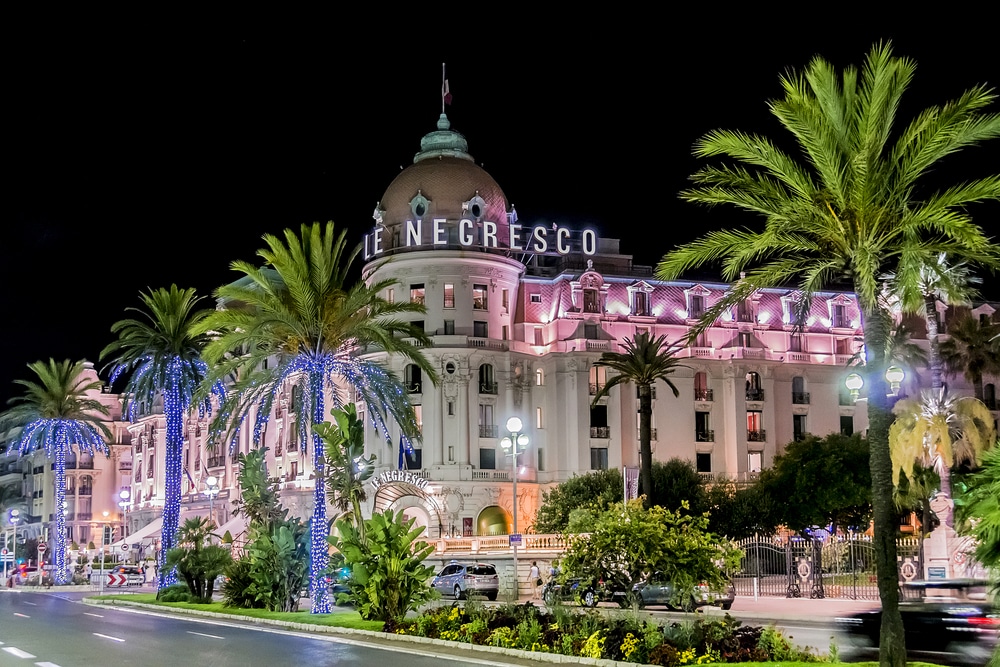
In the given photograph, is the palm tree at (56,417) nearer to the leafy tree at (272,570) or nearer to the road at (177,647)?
the leafy tree at (272,570)

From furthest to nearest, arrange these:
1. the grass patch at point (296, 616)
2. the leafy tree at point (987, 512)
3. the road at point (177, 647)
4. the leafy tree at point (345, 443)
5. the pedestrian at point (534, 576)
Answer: the pedestrian at point (534, 576) < the leafy tree at point (345, 443) < the grass patch at point (296, 616) < the road at point (177, 647) < the leafy tree at point (987, 512)

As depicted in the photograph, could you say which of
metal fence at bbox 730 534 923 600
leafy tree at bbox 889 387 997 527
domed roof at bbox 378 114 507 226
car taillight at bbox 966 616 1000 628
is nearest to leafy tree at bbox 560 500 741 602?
car taillight at bbox 966 616 1000 628

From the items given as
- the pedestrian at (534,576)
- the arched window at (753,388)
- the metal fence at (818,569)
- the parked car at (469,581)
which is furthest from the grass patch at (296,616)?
the arched window at (753,388)

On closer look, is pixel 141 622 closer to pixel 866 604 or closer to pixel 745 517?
pixel 866 604

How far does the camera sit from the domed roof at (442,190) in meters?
74.2

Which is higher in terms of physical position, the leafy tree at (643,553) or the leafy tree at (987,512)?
the leafy tree at (987,512)

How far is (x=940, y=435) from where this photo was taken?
40438mm

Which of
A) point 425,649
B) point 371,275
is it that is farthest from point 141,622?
point 371,275

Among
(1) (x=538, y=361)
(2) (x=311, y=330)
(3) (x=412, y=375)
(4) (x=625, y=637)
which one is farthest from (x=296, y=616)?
(1) (x=538, y=361)

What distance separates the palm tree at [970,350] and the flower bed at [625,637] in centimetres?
3767

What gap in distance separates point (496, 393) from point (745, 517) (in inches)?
667

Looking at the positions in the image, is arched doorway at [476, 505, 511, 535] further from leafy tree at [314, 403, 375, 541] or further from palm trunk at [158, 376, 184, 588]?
leafy tree at [314, 403, 375, 541]

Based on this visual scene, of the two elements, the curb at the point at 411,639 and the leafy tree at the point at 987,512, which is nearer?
the leafy tree at the point at 987,512

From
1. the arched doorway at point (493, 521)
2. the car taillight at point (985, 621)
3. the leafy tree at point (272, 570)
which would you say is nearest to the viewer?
the car taillight at point (985, 621)
